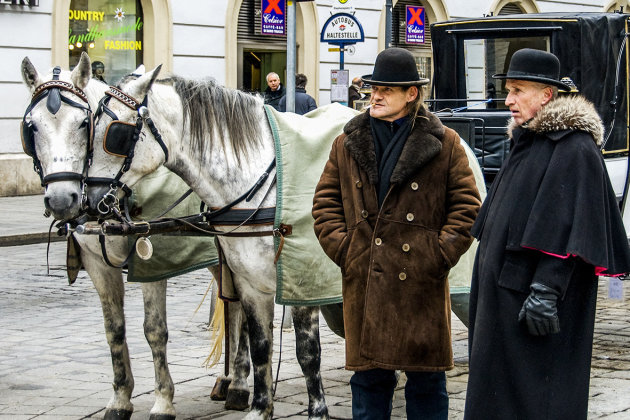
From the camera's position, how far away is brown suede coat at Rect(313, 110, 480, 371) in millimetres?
4453

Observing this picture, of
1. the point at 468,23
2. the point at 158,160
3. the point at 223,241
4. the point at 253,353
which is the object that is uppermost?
the point at 468,23

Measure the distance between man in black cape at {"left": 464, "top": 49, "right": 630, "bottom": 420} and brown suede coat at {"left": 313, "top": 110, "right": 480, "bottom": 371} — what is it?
0.33m

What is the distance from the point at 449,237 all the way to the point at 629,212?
477cm

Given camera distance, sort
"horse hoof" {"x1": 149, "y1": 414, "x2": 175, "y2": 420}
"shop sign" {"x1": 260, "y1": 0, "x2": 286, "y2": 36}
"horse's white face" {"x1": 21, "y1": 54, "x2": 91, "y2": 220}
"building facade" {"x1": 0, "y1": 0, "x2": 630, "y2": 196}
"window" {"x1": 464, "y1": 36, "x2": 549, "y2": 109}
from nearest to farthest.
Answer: "horse's white face" {"x1": 21, "y1": 54, "x2": 91, "y2": 220}, "horse hoof" {"x1": 149, "y1": 414, "x2": 175, "y2": 420}, "window" {"x1": 464, "y1": 36, "x2": 549, "y2": 109}, "building facade" {"x1": 0, "y1": 0, "x2": 630, "y2": 196}, "shop sign" {"x1": 260, "y1": 0, "x2": 286, "y2": 36}

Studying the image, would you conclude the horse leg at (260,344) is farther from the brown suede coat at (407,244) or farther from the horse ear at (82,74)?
the horse ear at (82,74)

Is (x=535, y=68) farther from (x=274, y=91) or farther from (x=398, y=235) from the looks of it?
(x=274, y=91)

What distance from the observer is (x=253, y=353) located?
548cm

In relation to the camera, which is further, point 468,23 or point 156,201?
point 468,23

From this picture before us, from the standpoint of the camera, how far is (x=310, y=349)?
5.37 metres

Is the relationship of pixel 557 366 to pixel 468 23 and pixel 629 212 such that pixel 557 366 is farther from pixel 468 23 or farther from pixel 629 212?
pixel 468 23

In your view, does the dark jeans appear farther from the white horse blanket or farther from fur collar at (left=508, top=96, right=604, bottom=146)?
fur collar at (left=508, top=96, right=604, bottom=146)

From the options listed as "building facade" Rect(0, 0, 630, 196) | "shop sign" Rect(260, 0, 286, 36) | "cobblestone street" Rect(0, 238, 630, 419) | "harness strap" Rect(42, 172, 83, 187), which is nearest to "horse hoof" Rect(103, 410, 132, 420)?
"cobblestone street" Rect(0, 238, 630, 419)

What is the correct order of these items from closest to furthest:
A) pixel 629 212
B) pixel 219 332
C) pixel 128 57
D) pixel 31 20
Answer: pixel 219 332 → pixel 629 212 → pixel 31 20 → pixel 128 57

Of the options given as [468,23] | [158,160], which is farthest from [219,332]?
[468,23]
